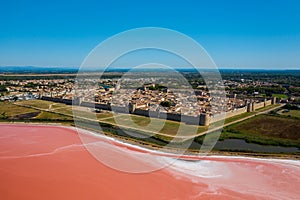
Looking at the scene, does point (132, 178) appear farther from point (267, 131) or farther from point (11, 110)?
point (11, 110)

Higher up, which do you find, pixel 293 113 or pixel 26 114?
pixel 26 114

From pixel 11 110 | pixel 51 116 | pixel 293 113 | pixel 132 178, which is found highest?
pixel 11 110

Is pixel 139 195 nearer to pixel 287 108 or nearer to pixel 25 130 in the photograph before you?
pixel 25 130

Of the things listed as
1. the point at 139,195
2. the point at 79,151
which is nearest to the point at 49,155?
the point at 79,151

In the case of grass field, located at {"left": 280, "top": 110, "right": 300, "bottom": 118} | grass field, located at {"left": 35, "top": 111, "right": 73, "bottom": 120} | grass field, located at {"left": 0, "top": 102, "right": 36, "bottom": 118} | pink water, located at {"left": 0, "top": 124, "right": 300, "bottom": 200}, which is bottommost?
pink water, located at {"left": 0, "top": 124, "right": 300, "bottom": 200}

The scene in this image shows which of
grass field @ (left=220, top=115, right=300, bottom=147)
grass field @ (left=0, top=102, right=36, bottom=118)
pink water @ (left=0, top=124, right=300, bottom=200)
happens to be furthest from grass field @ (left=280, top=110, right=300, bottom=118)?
grass field @ (left=0, top=102, right=36, bottom=118)

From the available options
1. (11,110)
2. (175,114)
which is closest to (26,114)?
(11,110)

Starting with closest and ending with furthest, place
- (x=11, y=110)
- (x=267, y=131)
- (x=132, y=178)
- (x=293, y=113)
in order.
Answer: (x=132, y=178) < (x=267, y=131) < (x=11, y=110) < (x=293, y=113)

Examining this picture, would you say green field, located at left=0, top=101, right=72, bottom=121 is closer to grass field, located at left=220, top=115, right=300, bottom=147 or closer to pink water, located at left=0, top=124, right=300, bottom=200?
pink water, located at left=0, top=124, right=300, bottom=200

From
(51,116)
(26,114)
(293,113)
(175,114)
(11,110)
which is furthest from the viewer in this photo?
(293,113)

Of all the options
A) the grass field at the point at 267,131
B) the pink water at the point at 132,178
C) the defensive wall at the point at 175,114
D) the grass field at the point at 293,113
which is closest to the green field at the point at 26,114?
the defensive wall at the point at 175,114
